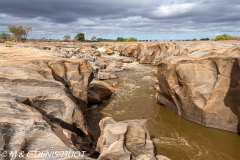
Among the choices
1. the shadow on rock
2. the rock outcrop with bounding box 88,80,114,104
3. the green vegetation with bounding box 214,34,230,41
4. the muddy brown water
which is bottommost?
the muddy brown water

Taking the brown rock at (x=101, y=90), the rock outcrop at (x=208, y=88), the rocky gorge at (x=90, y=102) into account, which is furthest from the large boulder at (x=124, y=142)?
the brown rock at (x=101, y=90)

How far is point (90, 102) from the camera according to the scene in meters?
14.0

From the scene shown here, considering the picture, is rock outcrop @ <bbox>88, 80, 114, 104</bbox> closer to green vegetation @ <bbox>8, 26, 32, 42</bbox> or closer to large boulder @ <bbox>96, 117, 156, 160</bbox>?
large boulder @ <bbox>96, 117, 156, 160</bbox>

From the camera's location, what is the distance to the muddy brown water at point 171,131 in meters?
8.55

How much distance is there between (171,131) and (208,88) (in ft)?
9.32

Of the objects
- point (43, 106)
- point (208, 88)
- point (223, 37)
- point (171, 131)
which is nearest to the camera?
point (43, 106)

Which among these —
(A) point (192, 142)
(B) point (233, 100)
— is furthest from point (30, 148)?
(B) point (233, 100)

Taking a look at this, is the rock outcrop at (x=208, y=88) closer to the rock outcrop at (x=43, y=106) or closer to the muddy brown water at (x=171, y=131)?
the muddy brown water at (x=171, y=131)

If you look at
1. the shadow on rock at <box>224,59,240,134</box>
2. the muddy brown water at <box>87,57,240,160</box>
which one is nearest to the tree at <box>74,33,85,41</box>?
the muddy brown water at <box>87,57,240,160</box>

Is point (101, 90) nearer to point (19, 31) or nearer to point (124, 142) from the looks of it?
point (124, 142)

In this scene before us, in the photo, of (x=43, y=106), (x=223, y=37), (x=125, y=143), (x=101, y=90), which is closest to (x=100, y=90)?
(x=101, y=90)

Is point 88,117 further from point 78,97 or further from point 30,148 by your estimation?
point 30,148

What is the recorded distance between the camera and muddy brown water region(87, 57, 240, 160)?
28.1 ft

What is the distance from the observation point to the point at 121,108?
44.7 ft
